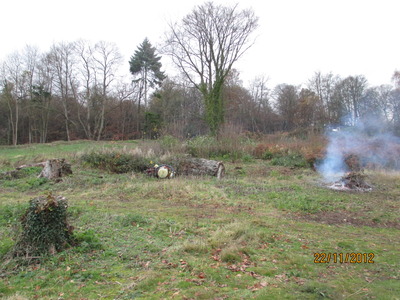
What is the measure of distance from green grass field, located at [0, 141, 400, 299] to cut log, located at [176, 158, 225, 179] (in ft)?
10.1

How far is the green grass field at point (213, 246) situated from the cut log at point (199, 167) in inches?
121

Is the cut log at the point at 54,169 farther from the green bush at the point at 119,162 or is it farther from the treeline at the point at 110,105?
the treeline at the point at 110,105

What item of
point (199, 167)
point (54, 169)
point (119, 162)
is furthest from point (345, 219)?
point (54, 169)

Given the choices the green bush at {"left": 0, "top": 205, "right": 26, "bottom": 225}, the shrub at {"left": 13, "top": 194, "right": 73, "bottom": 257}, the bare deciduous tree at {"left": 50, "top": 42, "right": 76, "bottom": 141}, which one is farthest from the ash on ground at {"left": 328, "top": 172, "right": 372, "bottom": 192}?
the bare deciduous tree at {"left": 50, "top": 42, "right": 76, "bottom": 141}

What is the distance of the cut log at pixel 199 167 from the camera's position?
12.2m

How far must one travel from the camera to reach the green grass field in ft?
10.4

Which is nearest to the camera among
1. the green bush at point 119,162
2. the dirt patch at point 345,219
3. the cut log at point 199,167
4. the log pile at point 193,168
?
the dirt patch at point 345,219

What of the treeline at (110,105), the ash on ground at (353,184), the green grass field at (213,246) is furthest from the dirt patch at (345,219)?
the treeline at (110,105)

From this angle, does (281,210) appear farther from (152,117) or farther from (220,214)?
(152,117)

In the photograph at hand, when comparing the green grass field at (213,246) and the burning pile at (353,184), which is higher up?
the burning pile at (353,184)

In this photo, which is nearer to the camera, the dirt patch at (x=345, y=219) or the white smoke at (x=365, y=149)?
the dirt patch at (x=345, y=219)

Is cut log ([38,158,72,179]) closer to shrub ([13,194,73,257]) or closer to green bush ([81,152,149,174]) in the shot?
green bush ([81,152,149,174])
